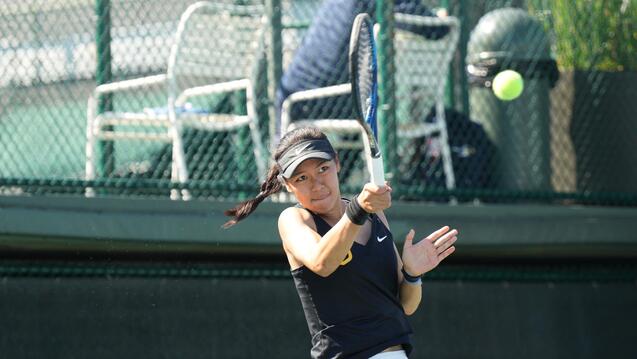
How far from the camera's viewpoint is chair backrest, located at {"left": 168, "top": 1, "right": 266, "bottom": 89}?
5844 mm

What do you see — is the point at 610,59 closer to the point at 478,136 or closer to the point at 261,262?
the point at 478,136

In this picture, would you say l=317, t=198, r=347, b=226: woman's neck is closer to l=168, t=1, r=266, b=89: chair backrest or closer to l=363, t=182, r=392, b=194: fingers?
l=363, t=182, r=392, b=194: fingers

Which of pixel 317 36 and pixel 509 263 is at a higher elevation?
pixel 317 36

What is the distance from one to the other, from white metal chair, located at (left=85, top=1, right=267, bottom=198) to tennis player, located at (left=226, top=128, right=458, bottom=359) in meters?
2.11

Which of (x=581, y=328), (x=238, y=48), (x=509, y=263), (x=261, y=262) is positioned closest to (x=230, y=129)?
(x=238, y=48)

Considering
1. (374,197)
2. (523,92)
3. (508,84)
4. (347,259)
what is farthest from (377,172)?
(523,92)

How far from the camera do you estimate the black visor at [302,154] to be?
3.43 m

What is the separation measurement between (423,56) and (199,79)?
1.28m

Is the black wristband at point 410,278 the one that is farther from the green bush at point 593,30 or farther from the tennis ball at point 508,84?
the green bush at point 593,30

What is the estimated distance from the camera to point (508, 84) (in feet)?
20.7

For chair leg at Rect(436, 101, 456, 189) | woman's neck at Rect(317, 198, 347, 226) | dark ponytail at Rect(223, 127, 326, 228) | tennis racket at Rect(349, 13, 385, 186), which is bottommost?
chair leg at Rect(436, 101, 456, 189)

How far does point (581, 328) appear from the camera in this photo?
5.98 meters

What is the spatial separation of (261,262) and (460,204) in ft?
3.94

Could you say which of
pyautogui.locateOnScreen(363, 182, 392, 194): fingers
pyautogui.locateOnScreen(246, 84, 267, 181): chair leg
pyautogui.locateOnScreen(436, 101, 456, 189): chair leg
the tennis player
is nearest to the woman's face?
the tennis player
